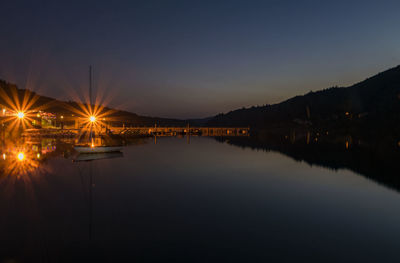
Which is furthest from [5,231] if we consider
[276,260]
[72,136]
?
[72,136]

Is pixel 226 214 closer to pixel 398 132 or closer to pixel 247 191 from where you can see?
pixel 247 191

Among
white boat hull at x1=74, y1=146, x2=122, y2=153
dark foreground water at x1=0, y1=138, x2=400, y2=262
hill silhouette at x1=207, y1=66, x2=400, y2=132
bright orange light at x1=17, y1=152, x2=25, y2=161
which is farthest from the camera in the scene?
hill silhouette at x1=207, y1=66, x2=400, y2=132

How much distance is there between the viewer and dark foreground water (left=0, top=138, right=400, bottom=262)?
10.6 meters

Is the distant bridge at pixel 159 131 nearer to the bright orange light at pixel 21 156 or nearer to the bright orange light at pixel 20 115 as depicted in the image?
the bright orange light at pixel 20 115

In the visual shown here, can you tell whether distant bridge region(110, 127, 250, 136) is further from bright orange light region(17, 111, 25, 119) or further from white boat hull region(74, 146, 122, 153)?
white boat hull region(74, 146, 122, 153)

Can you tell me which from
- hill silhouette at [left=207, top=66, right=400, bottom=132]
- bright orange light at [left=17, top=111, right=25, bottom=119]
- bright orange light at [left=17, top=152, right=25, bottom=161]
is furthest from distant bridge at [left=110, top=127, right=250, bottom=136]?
bright orange light at [left=17, top=152, right=25, bottom=161]

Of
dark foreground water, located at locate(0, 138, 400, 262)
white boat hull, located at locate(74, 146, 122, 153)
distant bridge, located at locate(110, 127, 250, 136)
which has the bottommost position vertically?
dark foreground water, located at locate(0, 138, 400, 262)

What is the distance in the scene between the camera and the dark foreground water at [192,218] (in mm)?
10602

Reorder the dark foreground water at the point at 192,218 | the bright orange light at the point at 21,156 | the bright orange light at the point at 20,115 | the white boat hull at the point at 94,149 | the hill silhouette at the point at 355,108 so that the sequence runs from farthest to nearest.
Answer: the hill silhouette at the point at 355,108
the bright orange light at the point at 20,115
the white boat hull at the point at 94,149
the bright orange light at the point at 21,156
the dark foreground water at the point at 192,218

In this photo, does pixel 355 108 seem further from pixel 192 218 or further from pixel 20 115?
pixel 20 115

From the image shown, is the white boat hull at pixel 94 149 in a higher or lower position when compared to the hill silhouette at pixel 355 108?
lower

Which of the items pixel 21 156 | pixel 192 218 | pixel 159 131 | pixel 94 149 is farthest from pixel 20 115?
pixel 192 218

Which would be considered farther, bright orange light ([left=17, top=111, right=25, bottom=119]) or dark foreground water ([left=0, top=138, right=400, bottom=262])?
bright orange light ([left=17, top=111, right=25, bottom=119])

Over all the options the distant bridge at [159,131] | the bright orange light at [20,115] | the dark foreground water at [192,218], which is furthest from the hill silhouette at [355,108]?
the bright orange light at [20,115]
